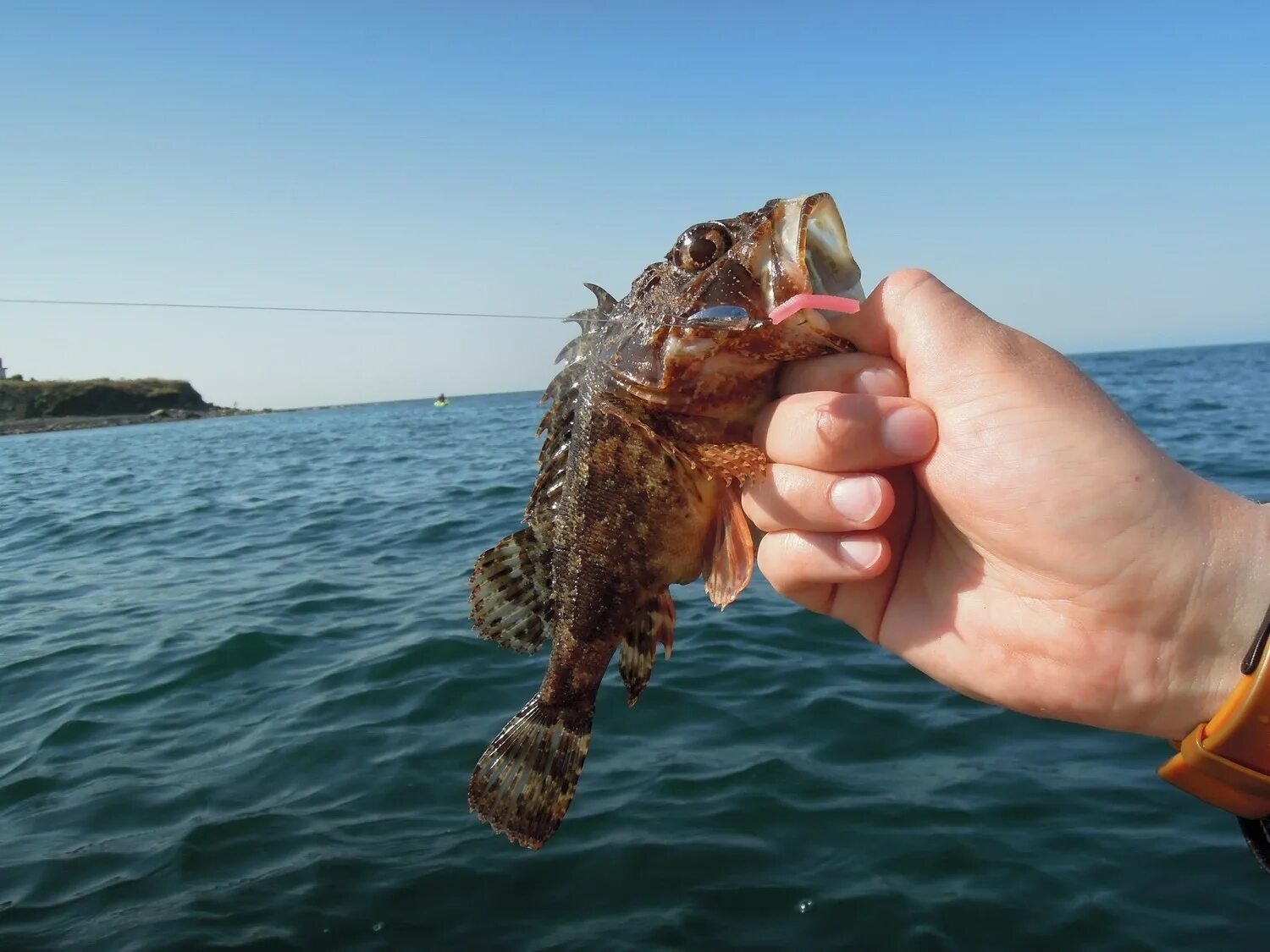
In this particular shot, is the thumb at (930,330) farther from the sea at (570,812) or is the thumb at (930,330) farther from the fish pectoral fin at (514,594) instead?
the sea at (570,812)

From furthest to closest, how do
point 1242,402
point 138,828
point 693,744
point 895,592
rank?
1. point 1242,402
2. point 693,744
3. point 138,828
4. point 895,592

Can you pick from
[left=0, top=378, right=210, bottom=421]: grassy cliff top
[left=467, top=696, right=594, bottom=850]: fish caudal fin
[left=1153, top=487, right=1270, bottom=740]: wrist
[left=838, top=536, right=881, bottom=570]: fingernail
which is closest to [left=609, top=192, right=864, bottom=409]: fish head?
[left=838, top=536, right=881, bottom=570]: fingernail

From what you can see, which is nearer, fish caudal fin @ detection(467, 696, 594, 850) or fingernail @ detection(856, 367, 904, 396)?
fingernail @ detection(856, 367, 904, 396)

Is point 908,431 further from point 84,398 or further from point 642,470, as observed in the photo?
point 84,398

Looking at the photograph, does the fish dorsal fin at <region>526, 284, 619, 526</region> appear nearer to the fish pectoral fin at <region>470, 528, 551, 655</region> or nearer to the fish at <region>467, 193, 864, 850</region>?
the fish at <region>467, 193, 864, 850</region>

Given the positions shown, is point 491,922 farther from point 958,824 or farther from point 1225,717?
point 1225,717

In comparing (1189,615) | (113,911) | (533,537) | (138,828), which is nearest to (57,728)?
(138,828)
